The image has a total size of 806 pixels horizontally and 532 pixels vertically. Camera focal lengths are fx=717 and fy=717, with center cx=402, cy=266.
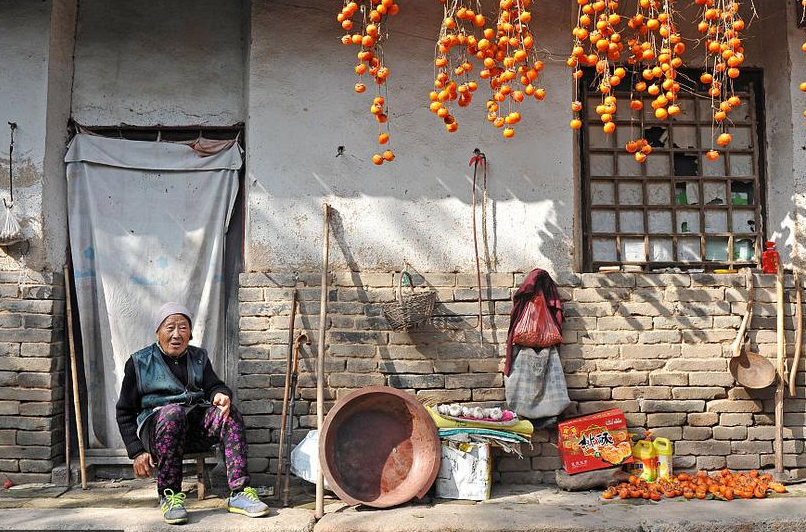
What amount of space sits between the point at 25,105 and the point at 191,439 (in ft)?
8.80

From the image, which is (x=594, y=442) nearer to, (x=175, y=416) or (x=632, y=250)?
(x=632, y=250)

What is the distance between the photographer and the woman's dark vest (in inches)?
175

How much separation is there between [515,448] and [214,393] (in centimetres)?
195

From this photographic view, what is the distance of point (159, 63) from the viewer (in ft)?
17.9

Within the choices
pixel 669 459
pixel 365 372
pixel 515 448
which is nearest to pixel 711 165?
pixel 669 459

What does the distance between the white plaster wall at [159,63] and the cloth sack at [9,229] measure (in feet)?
3.01

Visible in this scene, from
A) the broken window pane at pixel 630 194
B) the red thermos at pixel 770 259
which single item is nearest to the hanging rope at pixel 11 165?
the broken window pane at pixel 630 194

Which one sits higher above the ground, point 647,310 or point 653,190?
point 653,190

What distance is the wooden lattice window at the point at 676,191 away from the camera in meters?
5.29

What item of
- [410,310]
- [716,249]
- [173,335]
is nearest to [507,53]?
[410,310]

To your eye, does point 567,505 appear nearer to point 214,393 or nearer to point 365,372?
point 365,372

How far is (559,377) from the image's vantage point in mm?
4781

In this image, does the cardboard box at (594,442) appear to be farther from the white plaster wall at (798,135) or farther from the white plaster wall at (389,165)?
the white plaster wall at (798,135)

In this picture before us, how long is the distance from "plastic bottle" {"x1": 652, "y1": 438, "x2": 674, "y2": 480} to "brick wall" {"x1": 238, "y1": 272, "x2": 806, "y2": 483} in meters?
0.18
